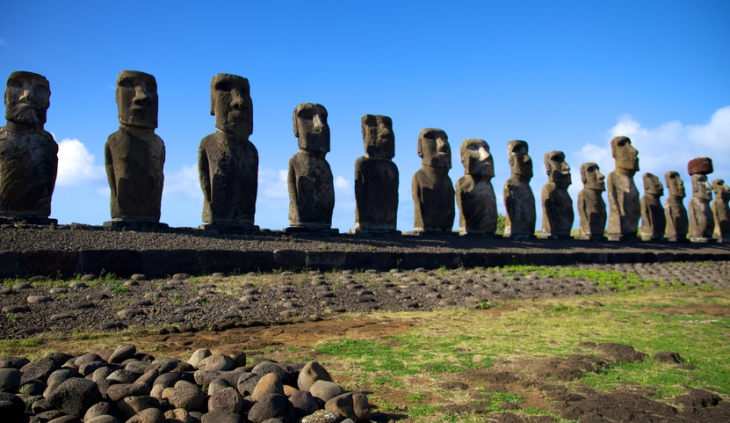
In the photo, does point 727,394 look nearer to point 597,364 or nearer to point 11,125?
point 597,364

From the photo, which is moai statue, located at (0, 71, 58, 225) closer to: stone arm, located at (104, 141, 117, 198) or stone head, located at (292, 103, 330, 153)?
stone arm, located at (104, 141, 117, 198)

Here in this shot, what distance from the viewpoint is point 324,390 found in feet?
9.91

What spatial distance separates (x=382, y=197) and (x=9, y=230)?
7.10m

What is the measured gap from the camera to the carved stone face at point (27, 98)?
9094 mm

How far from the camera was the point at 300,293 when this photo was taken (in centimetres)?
670

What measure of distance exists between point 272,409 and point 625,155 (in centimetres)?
1849

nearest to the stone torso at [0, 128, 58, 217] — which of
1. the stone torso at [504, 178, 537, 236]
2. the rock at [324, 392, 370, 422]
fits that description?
the rock at [324, 392, 370, 422]

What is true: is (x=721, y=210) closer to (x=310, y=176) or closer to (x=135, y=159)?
(x=310, y=176)

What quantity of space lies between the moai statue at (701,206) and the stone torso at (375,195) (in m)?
13.9

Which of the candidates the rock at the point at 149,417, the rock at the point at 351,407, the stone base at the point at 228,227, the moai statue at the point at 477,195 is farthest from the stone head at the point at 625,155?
the rock at the point at 149,417

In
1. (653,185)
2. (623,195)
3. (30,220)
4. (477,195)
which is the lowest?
(30,220)

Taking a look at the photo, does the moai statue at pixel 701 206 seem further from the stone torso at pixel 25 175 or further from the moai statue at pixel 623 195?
the stone torso at pixel 25 175

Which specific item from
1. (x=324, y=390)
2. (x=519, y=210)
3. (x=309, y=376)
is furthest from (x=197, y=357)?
(x=519, y=210)

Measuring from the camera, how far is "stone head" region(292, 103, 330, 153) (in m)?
11.7
